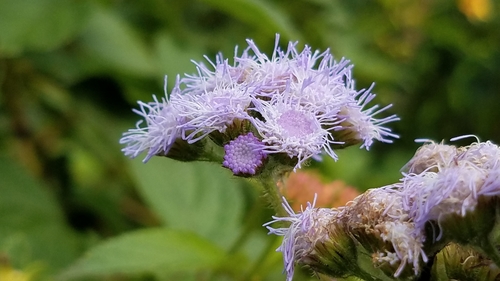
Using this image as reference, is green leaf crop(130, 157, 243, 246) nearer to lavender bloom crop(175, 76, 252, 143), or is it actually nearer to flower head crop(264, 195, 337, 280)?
lavender bloom crop(175, 76, 252, 143)

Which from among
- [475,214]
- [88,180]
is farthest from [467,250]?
[88,180]

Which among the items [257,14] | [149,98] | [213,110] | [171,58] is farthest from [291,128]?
[149,98]

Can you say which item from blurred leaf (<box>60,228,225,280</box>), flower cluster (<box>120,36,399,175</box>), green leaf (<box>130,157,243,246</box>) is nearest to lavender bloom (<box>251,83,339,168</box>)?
flower cluster (<box>120,36,399,175</box>)

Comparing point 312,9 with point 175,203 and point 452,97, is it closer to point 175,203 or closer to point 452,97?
point 452,97

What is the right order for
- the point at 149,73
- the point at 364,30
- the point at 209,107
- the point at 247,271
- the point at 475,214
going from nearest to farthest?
the point at 475,214 < the point at 209,107 < the point at 247,271 < the point at 149,73 < the point at 364,30

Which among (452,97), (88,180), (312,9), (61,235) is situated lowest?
(61,235)

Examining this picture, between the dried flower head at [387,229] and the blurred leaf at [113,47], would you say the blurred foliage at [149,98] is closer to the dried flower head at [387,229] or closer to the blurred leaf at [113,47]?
the blurred leaf at [113,47]

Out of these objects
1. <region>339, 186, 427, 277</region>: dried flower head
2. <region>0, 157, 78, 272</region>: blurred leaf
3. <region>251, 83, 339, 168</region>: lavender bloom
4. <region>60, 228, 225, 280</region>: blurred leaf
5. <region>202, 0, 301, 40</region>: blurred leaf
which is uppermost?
<region>202, 0, 301, 40</region>: blurred leaf
